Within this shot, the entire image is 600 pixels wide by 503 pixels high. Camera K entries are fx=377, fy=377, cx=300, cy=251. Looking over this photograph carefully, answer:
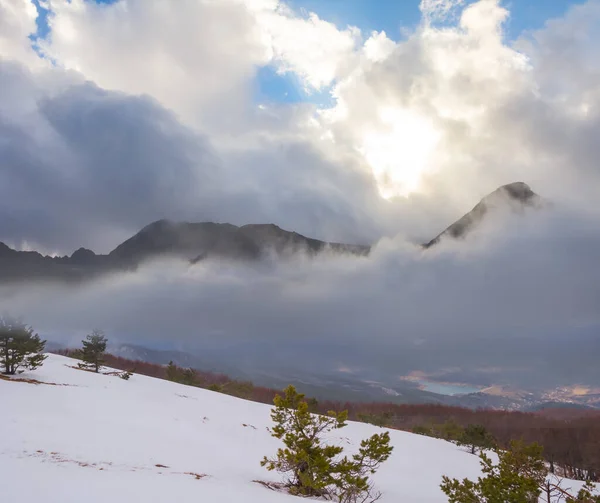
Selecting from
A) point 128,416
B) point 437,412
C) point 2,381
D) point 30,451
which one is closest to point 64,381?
point 2,381

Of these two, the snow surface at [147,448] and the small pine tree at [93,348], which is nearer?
the snow surface at [147,448]

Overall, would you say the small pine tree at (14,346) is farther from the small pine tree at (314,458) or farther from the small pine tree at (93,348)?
the small pine tree at (314,458)

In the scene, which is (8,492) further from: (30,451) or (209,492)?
(30,451)

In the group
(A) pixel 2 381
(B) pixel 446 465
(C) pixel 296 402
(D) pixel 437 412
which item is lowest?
(D) pixel 437 412

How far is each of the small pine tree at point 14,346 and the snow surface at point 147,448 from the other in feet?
4.55

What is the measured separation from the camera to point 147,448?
19500 millimetres

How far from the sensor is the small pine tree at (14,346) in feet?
105

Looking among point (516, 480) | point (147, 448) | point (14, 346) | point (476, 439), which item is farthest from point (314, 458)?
point (476, 439)

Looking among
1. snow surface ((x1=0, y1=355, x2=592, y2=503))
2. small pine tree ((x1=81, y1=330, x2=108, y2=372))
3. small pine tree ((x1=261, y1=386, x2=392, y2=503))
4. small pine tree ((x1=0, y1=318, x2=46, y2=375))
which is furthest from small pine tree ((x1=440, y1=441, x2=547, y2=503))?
small pine tree ((x1=81, y1=330, x2=108, y2=372))

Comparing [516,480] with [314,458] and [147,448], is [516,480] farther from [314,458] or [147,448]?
[147,448]

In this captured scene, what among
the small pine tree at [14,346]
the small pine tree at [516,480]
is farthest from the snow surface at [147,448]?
the small pine tree at [516,480]

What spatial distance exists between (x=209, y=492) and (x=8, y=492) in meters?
5.22

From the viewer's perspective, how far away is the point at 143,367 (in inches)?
5325

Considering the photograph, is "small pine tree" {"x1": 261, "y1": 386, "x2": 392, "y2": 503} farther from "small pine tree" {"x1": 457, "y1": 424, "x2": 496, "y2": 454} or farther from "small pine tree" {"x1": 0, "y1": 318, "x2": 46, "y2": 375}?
"small pine tree" {"x1": 457, "y1": 424, "x2": 496, "y2": 454}
